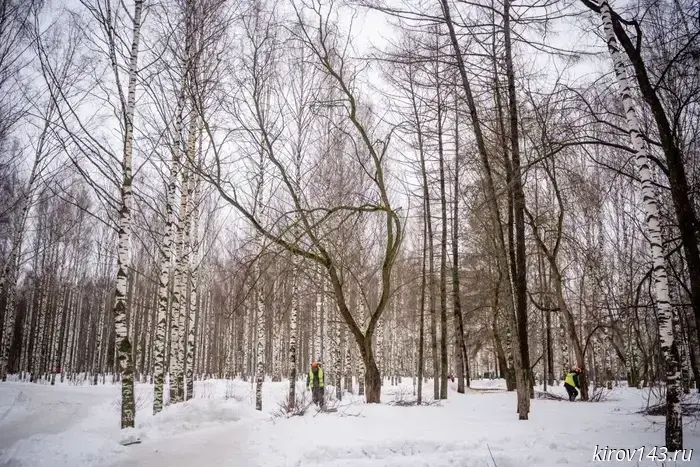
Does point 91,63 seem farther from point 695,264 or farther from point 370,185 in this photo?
point 695,264

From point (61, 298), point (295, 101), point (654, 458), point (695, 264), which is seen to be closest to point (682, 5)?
point (695, 264)

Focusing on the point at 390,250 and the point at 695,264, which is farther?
the point at 390,250

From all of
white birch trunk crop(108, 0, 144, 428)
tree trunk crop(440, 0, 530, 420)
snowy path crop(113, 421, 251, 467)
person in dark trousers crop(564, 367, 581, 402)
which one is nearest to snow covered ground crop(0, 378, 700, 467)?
snowy path crop(113, 421, 251, 467)

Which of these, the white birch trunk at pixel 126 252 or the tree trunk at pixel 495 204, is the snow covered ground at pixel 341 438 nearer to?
the tree trunk at pixel 495 204

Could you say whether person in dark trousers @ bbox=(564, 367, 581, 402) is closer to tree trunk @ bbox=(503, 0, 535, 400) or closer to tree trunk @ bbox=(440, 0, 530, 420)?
tree trunk @ bbox=(503, 0, 535, 400)

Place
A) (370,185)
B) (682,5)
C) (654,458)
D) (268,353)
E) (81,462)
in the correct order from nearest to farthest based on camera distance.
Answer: (654,458) < (81,462) < (682,5) < (370,185) < (268,353)

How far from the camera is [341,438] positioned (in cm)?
A: 643

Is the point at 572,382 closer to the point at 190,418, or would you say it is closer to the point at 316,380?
the point at 316,380

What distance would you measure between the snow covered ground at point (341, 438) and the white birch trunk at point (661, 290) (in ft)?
1.68

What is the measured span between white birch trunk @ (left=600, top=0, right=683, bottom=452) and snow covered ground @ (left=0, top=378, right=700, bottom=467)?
0.51m

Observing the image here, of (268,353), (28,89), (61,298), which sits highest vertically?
(28,89)

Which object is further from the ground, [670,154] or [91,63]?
[91,63]

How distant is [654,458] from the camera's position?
201 inches

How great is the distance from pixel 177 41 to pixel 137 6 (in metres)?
1.23
